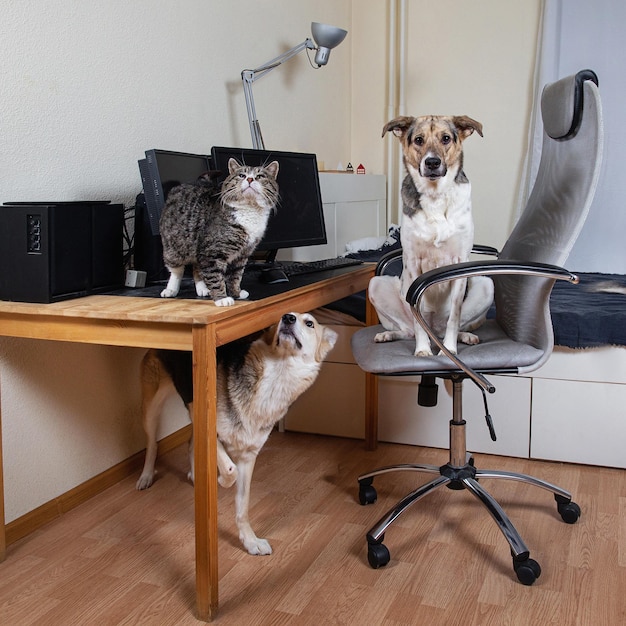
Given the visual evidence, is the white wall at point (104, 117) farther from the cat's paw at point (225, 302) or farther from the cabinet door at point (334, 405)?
the cat's paw at point (225, 302)

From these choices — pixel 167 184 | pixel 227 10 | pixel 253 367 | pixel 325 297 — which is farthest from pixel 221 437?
pixel 227 10

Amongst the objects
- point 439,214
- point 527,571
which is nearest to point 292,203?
point 439,214

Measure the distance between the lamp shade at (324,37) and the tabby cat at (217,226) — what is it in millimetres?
1543

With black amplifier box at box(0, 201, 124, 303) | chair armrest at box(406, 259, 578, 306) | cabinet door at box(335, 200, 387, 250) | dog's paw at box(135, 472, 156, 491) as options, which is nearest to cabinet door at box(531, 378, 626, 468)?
chair armrest at box(406, 259, 578, 306)

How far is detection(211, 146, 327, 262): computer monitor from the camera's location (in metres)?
2.37

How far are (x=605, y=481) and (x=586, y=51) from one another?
2.47 meters

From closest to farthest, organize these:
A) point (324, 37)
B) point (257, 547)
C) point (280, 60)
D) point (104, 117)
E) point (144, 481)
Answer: point (257, 547) < point (104, 117) < point (144, 481) < point (280, 60) < point (324, 37)

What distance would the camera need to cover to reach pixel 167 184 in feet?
6.98

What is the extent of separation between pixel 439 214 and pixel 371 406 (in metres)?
0.98

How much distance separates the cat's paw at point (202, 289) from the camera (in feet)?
6.46

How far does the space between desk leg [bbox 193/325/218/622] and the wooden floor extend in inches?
3.1

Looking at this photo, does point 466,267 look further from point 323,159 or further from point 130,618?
point 323,159

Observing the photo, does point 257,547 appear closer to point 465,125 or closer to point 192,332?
point 192,332

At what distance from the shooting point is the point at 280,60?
10.1ft
